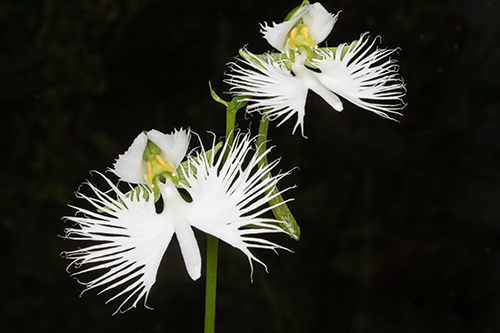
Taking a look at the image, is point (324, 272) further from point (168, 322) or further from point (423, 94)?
point (423, 94)

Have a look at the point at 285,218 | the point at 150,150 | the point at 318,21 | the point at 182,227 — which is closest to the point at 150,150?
the point at 150,150

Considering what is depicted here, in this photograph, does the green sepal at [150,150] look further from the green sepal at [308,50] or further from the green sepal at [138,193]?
the green sepal at [308,50]

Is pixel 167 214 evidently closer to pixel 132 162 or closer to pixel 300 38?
pixel 132 162

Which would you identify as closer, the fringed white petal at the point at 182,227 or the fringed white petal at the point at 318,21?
the fringed white petal at the point at 182,227

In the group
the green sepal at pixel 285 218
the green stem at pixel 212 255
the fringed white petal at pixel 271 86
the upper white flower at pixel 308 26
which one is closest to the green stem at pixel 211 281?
the green stem at pixel 212 255

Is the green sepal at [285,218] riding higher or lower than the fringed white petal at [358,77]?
lower

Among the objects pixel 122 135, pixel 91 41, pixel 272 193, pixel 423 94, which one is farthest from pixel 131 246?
pixel 423 94

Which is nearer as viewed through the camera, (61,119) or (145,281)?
(145,281)

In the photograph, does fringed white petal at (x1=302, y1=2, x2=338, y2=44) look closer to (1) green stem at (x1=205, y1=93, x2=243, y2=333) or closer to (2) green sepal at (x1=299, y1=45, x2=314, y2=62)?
(2) green sepal at (x1=299, y1=45, x2=314, y2=62)
